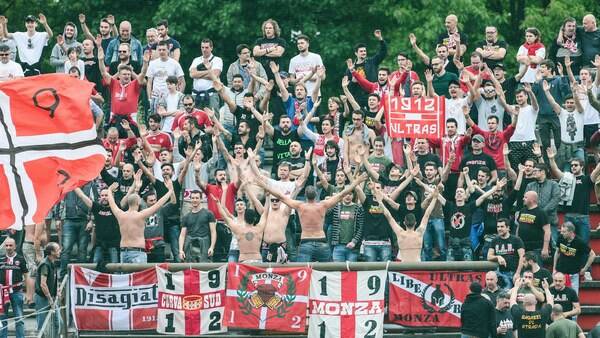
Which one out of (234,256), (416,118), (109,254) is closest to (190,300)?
(234,256)

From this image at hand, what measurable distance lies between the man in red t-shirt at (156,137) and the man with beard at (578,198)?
6.95 meters

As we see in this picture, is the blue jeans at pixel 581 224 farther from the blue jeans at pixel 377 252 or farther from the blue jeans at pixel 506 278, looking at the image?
the blue jeans at pixel 377 252

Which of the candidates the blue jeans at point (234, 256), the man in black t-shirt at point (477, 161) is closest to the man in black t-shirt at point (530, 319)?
the man in black t-shirt at point (477, 161)

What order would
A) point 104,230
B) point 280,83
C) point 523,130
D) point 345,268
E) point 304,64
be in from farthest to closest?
point 304,64, point 280,83, point 523,130, point 104,230, point 345,268

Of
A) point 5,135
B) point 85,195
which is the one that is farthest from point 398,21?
point 5,135

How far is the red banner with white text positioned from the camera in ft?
92.5

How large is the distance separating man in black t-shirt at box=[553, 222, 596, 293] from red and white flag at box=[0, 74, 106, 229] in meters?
10.3

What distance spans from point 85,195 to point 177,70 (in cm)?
485

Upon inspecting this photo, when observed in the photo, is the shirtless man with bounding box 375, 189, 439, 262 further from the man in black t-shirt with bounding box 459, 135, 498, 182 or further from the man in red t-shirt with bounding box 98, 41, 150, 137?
the man in red t-shirt with bounding box 98, 41, 150, 137

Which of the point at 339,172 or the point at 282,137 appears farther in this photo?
the point at 282,137

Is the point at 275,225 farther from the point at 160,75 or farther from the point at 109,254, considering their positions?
the point at 160,75

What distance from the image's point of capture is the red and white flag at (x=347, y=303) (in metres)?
25.3

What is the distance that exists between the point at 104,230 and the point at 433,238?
557 centimetres

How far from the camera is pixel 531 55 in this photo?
1201 inches
